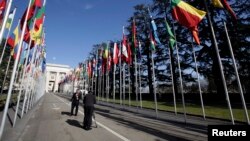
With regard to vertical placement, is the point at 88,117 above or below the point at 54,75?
below

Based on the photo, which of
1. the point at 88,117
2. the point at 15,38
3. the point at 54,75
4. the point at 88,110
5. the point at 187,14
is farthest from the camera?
the point at 54,75

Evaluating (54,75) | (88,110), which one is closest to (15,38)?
(88,110)

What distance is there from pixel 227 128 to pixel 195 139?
109 inches

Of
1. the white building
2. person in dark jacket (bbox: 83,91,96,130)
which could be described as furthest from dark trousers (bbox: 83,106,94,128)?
the white building

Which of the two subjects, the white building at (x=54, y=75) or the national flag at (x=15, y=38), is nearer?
the national flag at (x=15, y=38)

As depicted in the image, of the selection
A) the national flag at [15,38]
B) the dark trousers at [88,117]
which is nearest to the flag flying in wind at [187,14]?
the dark trousers at [88,117]

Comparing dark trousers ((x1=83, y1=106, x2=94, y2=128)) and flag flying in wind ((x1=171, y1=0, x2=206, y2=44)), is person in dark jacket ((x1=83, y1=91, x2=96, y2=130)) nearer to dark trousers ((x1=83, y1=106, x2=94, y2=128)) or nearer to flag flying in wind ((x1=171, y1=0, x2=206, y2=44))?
dark trousers ((x1=83, y1=106, x2=94, y2=128))

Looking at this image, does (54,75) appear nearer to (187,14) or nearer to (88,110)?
(88,110)

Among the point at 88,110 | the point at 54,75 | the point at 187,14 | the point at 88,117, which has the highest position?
the point at 54,75

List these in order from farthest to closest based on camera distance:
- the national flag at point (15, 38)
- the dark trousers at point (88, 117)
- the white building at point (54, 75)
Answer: the white building at point (54, 75)
the national flag at point (15, 38)
the dark trousers at point (88, 117)

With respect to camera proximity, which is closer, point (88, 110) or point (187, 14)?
point (88, 110)

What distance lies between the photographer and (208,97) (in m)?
36.0

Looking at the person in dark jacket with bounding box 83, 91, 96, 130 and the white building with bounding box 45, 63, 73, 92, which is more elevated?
the white building with bounding box 45, 63, 73, 92

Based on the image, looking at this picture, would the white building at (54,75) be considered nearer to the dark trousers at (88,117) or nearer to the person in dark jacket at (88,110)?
the person in dark jacket at (88,110)
